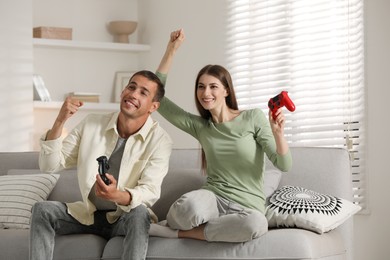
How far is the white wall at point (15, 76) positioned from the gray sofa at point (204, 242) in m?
1.73

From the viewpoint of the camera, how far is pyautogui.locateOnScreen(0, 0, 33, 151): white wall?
19.7ft

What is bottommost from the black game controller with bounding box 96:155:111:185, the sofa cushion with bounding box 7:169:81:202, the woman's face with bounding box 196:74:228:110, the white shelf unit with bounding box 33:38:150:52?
the sofa cushion with bounding box 7:169:81:202

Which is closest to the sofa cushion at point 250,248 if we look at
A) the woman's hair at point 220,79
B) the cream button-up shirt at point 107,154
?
the cream button-up shirt at point 107,154

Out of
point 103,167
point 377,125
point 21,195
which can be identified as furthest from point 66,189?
point 377,125

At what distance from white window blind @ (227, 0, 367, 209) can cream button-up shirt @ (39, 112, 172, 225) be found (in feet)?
5.68

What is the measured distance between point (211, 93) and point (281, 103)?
0.44 metres

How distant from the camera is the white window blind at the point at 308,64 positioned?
4969 millimetres

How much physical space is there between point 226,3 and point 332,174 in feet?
8.23

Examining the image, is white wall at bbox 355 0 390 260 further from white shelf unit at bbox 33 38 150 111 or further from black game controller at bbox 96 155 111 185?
white shelf unit at bbox 33 38 150 111

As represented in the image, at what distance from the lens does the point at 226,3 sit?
5.98m

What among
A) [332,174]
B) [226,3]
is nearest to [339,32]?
[226,3]

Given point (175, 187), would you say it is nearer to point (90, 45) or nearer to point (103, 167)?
point (103, 167)

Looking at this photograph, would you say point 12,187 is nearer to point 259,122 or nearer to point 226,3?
point 259,122

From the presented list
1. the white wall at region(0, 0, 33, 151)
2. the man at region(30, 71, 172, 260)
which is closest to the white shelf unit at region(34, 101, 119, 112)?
the white wall at region(0, 0, 33, 151)
